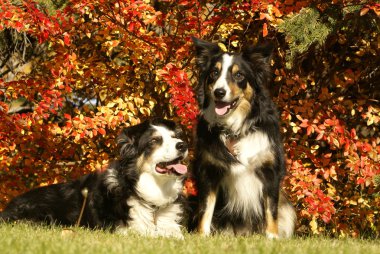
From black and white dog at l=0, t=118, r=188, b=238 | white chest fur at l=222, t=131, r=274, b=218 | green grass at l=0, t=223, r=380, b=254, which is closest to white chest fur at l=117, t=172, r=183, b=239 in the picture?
black and white dog at l=0, t=118, r=188, b=238

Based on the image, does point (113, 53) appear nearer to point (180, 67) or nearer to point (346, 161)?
point (180, 67)

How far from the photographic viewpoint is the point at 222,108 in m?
5.45

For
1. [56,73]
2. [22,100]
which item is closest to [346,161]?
[56,73]

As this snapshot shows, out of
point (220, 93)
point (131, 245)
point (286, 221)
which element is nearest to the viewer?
point (131, 245)

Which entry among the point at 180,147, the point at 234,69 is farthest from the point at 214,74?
the point at 180,147

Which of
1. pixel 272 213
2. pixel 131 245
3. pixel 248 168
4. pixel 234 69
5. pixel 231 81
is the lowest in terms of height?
pixel 131 245

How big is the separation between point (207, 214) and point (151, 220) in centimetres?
52

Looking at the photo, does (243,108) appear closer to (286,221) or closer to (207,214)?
(207,214)

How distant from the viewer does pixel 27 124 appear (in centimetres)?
684

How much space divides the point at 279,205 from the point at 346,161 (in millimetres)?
1363

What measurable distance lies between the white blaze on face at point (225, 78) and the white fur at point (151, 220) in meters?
1.21

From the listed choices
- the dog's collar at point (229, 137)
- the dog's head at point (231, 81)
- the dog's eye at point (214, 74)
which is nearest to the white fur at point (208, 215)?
the dog's collar at point (229, 137)

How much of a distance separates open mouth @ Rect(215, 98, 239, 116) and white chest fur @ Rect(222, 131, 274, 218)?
0.33m

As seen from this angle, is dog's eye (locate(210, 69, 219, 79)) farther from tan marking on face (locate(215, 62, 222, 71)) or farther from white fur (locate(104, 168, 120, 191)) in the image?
white fur (locate(104, 168, 120, 191))
